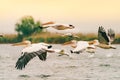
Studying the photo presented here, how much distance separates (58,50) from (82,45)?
Result: 0.41 m

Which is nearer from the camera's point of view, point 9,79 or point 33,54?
point 33,54

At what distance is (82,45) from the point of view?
15.9 ft

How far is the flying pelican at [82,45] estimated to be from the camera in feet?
15.7

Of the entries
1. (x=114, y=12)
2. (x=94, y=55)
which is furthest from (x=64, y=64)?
(x=114, y=12)

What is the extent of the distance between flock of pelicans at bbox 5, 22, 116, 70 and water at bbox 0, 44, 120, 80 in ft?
0.56

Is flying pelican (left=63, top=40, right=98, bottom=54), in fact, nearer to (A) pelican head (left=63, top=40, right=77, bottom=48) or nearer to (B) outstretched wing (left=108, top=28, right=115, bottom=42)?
→ (A) pelican head (left=63, top=40, right=77, bottom=48)

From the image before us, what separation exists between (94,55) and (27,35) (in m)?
1.07

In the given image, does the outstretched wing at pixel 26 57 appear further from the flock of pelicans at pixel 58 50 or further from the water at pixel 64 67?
the water at pixel 64 67

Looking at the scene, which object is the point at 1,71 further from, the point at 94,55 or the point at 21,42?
the point at 94,55

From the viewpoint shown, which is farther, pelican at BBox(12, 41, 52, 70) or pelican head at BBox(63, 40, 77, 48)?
A: pelican head at BBox(63, 40, 77, 48)

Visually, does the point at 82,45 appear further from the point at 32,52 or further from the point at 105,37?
the point at 32,52

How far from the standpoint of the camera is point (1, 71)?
5.47 meters

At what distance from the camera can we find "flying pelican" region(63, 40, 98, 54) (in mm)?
4777

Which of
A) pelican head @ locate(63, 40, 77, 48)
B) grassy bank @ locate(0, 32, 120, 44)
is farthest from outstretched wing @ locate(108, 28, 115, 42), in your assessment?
pelican head @ locate(63, 40, 77, 48)
